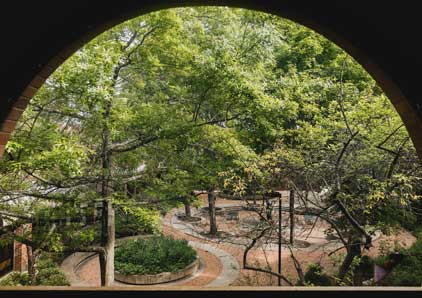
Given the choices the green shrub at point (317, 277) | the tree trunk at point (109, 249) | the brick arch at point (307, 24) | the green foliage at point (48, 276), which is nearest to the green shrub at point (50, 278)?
the green foliage at point (48, 276)

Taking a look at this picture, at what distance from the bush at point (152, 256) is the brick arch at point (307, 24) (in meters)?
8.33

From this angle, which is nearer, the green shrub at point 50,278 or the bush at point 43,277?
the bush at point 43,277

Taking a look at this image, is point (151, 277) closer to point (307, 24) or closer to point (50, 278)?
point (50, 278)

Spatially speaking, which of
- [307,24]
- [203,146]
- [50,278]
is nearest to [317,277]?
[203,146]

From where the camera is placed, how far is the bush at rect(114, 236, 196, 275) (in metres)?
9.20

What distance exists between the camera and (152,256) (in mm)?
9680

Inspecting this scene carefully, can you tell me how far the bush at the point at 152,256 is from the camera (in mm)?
9195

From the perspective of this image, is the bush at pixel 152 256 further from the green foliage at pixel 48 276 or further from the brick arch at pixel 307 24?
the brick arch at pixel 307 24

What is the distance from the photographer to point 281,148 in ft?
19.7

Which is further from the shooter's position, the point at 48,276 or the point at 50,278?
the point at 48,276

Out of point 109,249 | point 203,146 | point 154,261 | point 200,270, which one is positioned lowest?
point 200,270

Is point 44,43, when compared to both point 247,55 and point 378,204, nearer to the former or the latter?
point 247,55

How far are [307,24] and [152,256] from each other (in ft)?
30.4
